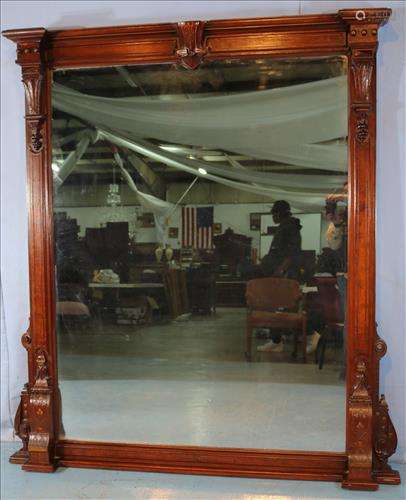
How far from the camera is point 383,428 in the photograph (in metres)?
1.92

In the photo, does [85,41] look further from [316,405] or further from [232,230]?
[316,405]

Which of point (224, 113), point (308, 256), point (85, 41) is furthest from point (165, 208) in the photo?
point (85, 41)

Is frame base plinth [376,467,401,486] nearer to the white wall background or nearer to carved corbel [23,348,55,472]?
the white wall background

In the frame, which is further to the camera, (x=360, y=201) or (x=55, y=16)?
(x=55, y=16)

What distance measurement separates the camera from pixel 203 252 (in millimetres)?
1995

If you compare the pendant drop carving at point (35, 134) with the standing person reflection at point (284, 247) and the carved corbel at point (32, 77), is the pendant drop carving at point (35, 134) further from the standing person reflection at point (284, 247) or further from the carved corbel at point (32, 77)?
the standing person reflection at point (284, 247)

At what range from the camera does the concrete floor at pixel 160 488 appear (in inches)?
72.1

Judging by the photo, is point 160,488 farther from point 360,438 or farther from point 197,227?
point 197,227

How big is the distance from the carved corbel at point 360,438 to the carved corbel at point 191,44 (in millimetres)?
1238

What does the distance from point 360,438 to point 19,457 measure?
4.21ft

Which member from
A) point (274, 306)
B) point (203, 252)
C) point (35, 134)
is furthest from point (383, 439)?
point (35, 134)

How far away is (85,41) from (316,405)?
1581 millimetres

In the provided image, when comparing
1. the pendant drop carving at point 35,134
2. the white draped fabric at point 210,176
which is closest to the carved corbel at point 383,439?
the white draped fabric at point 210,176

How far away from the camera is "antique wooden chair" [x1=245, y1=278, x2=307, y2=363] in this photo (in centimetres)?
197
